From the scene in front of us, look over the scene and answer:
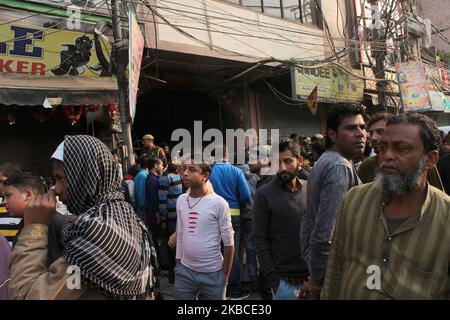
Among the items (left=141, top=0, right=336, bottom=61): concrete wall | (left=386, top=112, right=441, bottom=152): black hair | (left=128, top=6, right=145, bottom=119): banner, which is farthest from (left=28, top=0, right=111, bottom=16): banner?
(left=386, top=112, right=441, bottom=152): black hair

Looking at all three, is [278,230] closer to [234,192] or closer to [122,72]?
[234,192]

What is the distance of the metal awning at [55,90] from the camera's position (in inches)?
242

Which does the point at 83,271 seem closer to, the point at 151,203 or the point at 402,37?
the point at 151,203

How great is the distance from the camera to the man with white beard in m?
1.70

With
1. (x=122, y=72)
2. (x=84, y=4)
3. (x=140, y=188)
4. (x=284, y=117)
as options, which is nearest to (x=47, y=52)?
(x=84, y=4)

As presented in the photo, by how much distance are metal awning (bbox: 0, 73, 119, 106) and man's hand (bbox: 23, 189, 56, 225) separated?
4938 millimetres

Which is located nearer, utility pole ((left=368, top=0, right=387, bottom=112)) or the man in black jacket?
the man in black jacket

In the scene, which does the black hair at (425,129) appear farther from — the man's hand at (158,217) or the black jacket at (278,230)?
the man's hand at (158,217)

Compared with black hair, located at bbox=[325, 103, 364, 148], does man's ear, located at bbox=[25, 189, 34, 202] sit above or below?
below

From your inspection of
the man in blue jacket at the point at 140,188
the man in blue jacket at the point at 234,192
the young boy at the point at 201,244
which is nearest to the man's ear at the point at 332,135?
the young boy at the point at 201,244

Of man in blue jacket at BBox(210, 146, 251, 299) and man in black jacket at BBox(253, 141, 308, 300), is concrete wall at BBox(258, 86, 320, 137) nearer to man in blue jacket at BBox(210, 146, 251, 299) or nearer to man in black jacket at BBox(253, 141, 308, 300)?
man in blue jacket at BBox(210, 146, 251, 299)

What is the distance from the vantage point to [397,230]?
5.90 ft

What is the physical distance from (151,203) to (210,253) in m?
2.71

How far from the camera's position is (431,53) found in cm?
1939
